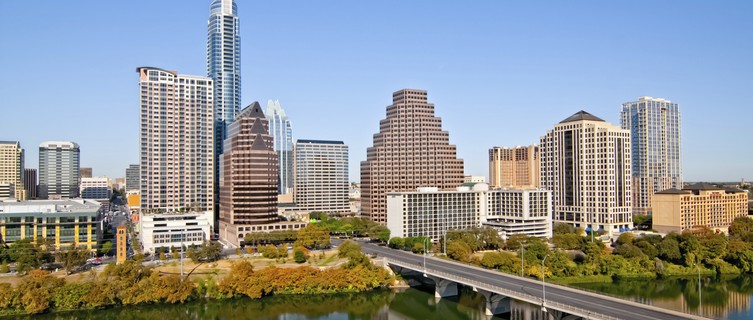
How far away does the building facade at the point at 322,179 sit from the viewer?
15175cm

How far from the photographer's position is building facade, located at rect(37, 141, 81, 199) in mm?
181500

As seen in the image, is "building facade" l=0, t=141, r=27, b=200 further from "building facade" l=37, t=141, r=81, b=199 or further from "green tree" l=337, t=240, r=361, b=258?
"green tree" l=337, t=240, r=361, b=258

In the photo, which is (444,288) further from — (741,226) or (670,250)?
(741,226)

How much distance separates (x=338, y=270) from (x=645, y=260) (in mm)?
39766

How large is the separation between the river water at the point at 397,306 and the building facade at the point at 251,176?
30466 mm

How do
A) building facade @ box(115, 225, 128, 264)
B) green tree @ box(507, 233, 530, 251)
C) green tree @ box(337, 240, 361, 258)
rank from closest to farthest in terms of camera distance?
1. green tree @ box(337, 240, 361, 258)
2. building facade @ box(115, 225, 128, 264)
3. green tree @ box(507, 233, 530, 251)

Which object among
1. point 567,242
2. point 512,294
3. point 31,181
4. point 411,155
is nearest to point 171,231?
point 411,155

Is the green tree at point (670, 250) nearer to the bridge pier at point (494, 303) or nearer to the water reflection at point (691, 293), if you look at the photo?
the water reflection at point (691, 293)

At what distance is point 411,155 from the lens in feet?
363

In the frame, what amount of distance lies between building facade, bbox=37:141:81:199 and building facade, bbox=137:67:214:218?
83.2m

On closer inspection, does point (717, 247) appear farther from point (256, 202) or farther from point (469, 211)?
point (256, 202)

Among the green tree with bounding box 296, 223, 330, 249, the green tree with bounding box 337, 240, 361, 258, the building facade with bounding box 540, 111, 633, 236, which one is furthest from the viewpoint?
the building facade with bounding box 540, 111, 633, 236

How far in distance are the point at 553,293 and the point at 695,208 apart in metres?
68.7

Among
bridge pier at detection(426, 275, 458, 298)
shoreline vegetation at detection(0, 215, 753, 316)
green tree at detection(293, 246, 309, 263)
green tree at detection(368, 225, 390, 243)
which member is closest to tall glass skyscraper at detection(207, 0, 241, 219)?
green tree at detection(368, 225, 390, 243)
